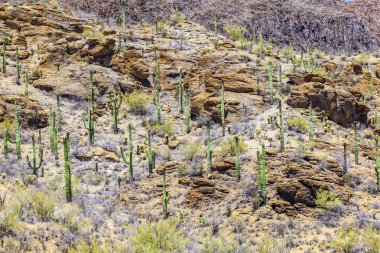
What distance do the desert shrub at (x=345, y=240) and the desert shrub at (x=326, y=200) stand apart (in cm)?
186

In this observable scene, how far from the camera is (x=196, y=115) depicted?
29.1 metres

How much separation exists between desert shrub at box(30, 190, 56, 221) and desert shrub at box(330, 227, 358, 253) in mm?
10266

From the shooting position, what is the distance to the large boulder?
28.5 meters

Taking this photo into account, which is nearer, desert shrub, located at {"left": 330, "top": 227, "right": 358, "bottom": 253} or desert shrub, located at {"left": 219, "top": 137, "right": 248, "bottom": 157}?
desert shrub, located at {"left": 330, "top": 227, "right": 358, "bottom": 253}

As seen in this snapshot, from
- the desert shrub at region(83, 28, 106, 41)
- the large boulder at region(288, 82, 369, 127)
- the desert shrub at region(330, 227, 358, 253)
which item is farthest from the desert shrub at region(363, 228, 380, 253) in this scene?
the desert shrub at region(83, 28, 106, 41)

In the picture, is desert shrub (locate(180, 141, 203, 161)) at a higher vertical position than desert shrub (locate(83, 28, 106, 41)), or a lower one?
lower

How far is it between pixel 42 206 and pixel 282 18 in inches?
1864

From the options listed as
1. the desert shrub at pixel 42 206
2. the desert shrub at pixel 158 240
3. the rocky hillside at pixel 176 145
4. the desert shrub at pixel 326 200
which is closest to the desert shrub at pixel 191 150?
the rocky hillside at pixel 176 145

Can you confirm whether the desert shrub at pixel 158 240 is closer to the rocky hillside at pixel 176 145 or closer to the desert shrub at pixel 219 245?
the rocky hillside at pixel 176 145

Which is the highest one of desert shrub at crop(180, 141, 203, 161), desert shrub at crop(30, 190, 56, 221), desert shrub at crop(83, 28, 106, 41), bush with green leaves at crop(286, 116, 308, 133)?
desert shrub at crop(83, 28, 106, 41)

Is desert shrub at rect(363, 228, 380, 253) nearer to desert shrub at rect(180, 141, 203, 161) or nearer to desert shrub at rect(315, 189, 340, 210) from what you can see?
desert shrub at rect(315, 189, 340, 210)

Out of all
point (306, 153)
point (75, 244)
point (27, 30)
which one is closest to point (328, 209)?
point (306, 153)

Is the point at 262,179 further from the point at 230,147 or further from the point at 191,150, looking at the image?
the point at 191,150

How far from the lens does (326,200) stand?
18.7m
